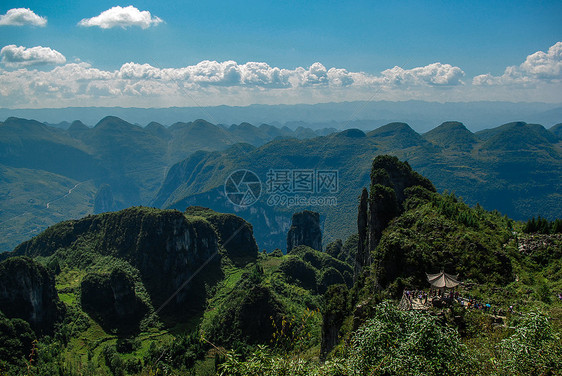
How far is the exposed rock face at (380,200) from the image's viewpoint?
41.9 m

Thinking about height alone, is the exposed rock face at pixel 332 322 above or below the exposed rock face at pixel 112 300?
above

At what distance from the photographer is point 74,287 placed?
63750 mm

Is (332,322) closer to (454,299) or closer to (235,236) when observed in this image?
(454,299)

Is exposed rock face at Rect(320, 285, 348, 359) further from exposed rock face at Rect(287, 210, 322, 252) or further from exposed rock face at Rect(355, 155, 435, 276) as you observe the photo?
exposed rock face at Rect(287, 210, 322, 252)

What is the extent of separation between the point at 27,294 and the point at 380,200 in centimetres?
5210

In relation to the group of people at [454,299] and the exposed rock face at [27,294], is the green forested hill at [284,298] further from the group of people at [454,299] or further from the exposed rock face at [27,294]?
the group of people at [454,299]

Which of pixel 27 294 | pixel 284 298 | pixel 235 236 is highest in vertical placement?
pixel 27 294

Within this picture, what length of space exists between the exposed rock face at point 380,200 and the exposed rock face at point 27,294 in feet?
156

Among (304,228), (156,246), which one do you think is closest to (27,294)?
(156,246)

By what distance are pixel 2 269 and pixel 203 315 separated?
3094cm

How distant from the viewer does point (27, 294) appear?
162 ft

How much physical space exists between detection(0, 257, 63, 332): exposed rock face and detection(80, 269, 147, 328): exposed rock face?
18.4 feet

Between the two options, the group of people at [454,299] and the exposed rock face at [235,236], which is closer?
the group of people at [454,299]

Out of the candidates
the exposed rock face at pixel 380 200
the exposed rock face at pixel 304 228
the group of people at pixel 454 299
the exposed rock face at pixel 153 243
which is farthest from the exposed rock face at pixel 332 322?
the exposed rock face at pixel 304 228
